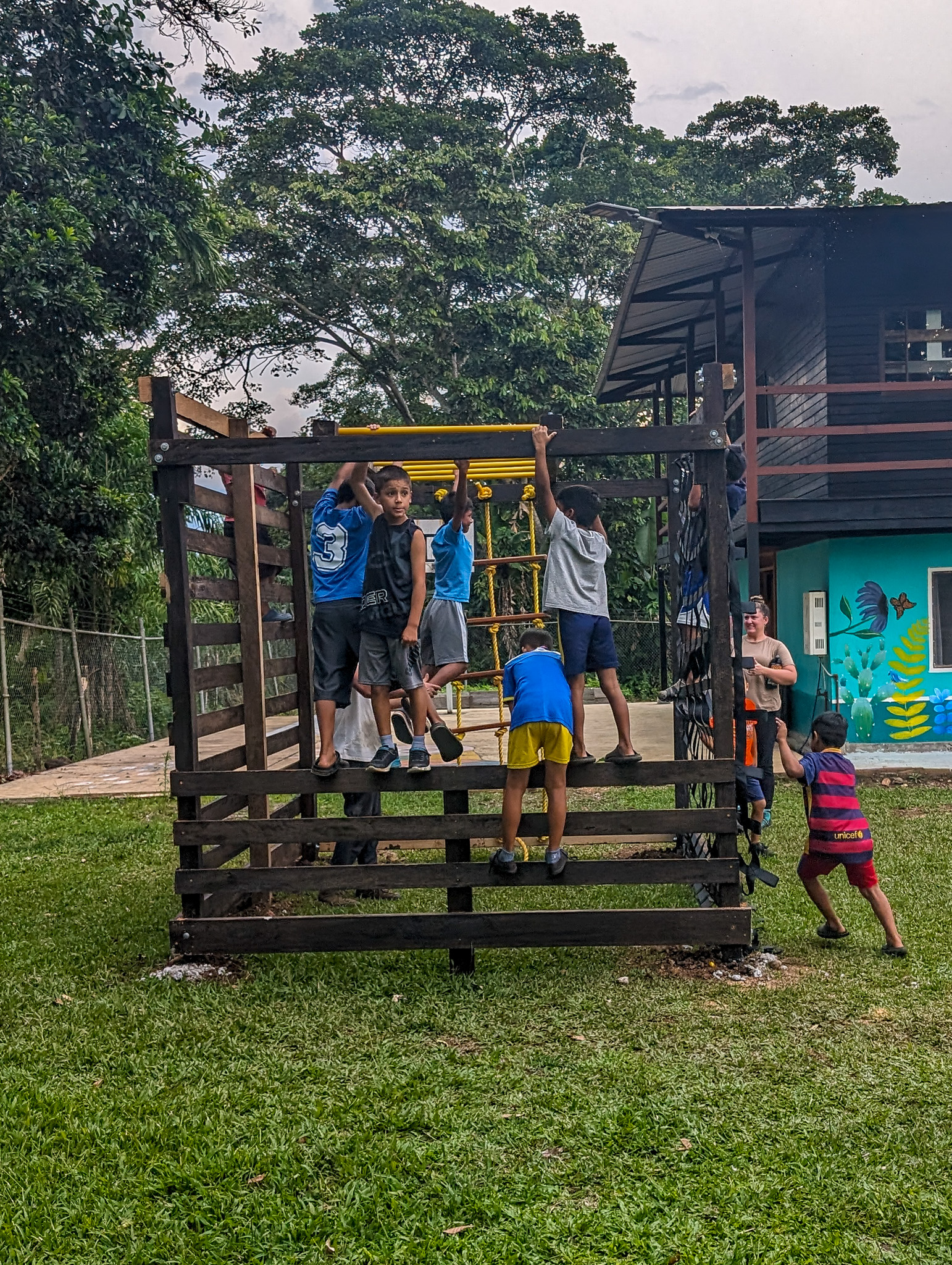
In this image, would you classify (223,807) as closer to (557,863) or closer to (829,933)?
(557,863)

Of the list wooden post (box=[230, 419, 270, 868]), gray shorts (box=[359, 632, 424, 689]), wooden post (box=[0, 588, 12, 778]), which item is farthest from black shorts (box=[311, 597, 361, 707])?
wooden post (box=[0, 588, 12, 778])

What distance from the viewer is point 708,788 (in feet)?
20.6

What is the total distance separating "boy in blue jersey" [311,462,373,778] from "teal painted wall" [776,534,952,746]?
7.86m

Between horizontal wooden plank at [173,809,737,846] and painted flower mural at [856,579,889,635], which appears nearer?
horizontal wooden plank at [173,809,737,846]

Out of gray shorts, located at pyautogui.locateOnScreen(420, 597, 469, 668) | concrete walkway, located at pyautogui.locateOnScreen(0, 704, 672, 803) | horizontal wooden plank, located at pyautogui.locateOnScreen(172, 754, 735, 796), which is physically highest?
gray shorts, located at pyautogui.locateOnScreen(420, 597, 469, 668)

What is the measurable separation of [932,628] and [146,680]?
1060 centimetres

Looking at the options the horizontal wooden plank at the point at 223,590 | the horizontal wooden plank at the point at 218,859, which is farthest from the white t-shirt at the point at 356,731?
the horizontal wooden plank at the point at 218,859

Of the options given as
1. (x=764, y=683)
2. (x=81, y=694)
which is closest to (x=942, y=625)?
(x=764, y=683)

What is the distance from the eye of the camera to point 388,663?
5805 mm

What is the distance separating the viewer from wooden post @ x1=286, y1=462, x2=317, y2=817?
713 centimetres

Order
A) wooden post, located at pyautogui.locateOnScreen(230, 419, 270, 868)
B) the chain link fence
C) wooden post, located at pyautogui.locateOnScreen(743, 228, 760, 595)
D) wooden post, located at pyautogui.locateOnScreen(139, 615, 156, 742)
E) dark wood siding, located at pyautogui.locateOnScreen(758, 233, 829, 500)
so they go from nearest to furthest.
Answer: wooden post, located at pyautogui.locateOnScreen(230, 419, 270, 868) → wooden post, located at pyautogui.locateOnScreen(743, 228, 760, 595) → the chain link fence → dark wood siding, located at pyautogui.locateOnScreen(758, 233, 829, 500) → wooden post, located at pyautogui.locateOnScreen(139, 615, 156, 742)

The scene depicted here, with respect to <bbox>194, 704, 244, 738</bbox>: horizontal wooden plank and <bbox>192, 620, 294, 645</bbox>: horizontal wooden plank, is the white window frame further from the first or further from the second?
<bbox>194, 704, 244, 738</bbox>: horizontal wooden plank

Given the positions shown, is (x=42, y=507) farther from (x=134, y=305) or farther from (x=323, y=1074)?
(x=323, y=1074)

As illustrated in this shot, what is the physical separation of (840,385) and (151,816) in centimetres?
827
